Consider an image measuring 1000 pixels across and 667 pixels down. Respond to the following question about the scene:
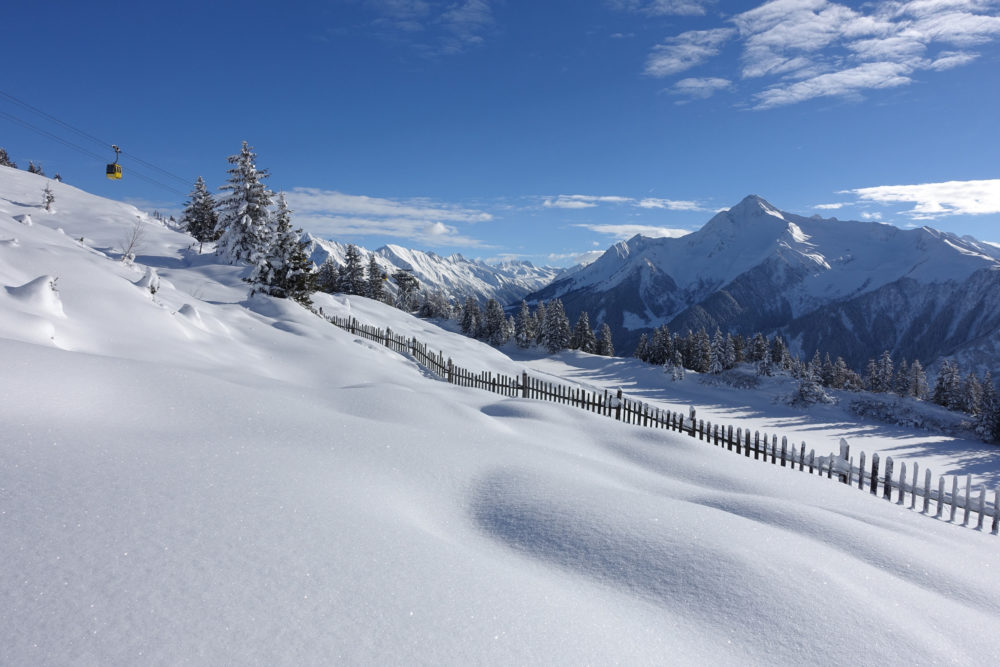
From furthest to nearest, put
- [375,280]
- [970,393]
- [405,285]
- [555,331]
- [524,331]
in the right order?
1. [405,285]
2. [375,280]
3. [524,331]
4. [555,331]
5. [970,393]

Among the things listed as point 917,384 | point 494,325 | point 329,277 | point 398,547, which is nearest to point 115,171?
point 398,547

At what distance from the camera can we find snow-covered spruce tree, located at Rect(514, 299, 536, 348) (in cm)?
6994

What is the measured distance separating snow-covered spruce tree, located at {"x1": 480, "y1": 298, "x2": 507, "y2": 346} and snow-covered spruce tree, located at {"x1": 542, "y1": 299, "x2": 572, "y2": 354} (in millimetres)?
6677

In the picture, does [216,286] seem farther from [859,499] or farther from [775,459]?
[859,499]

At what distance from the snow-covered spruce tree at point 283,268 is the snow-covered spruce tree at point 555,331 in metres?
43.0

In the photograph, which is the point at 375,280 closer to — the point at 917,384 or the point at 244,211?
the point at 244,211

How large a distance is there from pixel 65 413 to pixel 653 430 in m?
8.85

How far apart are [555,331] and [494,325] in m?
10.2

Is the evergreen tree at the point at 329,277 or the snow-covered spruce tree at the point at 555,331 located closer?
the snow-covered spruce tree at the point at 555,331

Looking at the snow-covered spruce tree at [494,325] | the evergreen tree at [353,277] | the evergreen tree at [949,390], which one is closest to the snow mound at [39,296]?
the evergreen tree at [353,277]

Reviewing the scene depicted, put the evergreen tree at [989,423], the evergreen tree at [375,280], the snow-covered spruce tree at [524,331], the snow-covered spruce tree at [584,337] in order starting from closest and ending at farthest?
the evergreen tree at [989,423]
the snow-covered spruce tree at [524,331]
the evergreen tree at [375,280]
the snow-covered spruce tree at [584,337]

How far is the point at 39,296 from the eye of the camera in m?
9.56

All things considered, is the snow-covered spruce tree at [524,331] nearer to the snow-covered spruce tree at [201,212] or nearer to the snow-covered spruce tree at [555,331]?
the snow-covered spruce tree at [555,331]

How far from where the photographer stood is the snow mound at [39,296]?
9.30 m
